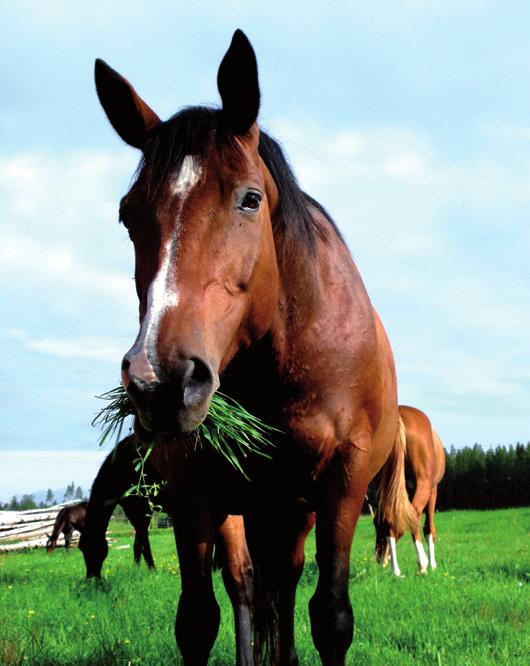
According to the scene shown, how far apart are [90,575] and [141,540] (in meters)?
2.52

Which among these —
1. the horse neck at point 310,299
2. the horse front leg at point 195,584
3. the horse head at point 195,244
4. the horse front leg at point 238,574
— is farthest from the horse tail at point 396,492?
the horse head at point 195,244

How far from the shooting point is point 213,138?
8.13ft

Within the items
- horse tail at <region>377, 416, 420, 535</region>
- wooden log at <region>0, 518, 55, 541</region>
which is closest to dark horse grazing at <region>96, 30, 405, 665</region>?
horse tail at <region>377, 416, 420, 535</region>

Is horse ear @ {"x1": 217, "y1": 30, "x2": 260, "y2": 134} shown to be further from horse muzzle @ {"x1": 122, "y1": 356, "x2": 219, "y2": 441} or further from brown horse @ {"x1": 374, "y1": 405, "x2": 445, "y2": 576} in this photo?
brown horse @ {"x1": 374, "y1": 405, "x2": 445, "y2": 576}

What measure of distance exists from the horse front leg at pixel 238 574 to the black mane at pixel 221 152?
1.46 m

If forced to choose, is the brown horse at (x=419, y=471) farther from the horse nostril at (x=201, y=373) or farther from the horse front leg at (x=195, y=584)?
the horse nostril at (x=201, y=373)

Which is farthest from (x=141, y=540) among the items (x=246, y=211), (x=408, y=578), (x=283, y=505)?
(x=246, y=211)

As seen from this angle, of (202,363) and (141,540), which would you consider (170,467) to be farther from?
(141,540)

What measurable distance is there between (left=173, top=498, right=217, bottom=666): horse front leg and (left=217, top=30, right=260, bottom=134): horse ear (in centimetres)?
163

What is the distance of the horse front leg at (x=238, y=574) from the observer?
11.2 ft

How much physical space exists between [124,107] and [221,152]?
0.65 meters

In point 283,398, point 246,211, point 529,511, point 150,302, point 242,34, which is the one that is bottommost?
point 529,511

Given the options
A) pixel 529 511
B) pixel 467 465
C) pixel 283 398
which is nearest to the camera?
pixel 283 398

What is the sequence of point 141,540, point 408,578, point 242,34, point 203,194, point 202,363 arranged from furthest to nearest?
point 141,540 < point 408,578 < point 242,34 < point 203,194 < point 202,363
